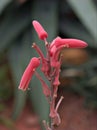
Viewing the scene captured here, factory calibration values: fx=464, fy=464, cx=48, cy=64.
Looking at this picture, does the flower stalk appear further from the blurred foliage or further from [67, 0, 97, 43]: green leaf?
the blurred foliage

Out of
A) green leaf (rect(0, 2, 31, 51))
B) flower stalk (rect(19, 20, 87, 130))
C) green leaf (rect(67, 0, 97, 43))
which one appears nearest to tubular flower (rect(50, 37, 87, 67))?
flower stalk (rect(19, 20, 87, 130))

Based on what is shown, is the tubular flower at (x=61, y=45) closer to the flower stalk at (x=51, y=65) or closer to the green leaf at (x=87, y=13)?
the flower stalk at (x=51, y=65)

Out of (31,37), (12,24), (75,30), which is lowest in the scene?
(75,30)

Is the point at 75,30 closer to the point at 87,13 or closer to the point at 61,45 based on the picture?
the point at 87,13

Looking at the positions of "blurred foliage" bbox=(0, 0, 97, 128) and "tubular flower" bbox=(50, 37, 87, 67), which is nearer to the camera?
"tubular flower" bbox=(50, 37, 87, 67)

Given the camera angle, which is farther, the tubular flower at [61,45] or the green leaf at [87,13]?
the green leaf at [87,13]

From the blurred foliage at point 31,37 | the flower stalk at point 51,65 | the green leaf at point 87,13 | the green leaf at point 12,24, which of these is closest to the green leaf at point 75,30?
the blurred foliage at point 31,37

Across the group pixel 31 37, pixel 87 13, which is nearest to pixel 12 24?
pixel 31 37

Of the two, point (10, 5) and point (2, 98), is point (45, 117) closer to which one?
point (2, 98)

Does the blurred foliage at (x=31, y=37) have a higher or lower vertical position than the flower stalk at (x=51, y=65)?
lower
